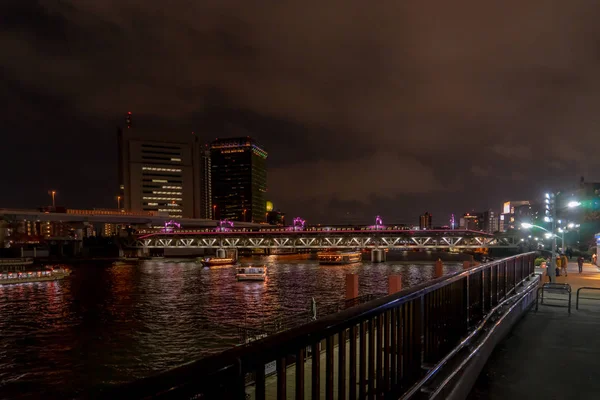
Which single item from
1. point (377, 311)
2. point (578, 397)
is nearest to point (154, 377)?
point (377, 311)

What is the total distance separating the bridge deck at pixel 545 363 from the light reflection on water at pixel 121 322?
28.8 feet

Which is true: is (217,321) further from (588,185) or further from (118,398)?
(588,185)

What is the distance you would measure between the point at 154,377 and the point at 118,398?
21 cm

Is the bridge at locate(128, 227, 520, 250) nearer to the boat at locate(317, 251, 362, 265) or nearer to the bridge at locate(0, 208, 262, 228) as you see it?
the boat at locate(317, 251, 362, 265)

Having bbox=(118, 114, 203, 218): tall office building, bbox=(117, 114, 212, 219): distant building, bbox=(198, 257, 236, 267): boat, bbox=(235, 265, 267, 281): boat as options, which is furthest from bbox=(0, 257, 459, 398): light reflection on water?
bbox=(118, 114, 203, 218): tall office building

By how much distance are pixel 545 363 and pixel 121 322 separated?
3510 cm

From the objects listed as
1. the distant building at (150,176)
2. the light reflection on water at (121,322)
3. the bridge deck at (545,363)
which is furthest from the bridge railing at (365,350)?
the distant building at (150,176)

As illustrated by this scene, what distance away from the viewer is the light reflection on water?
74.8 ft

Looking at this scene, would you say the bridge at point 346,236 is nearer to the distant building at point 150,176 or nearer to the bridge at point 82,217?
the bridge at point 82,217

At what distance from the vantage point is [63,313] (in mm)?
39000

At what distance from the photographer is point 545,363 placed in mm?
6832

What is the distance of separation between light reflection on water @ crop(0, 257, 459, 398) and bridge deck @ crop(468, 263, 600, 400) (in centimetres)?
877

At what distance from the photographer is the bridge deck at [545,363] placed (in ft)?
18.6

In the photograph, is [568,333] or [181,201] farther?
[181,201]
